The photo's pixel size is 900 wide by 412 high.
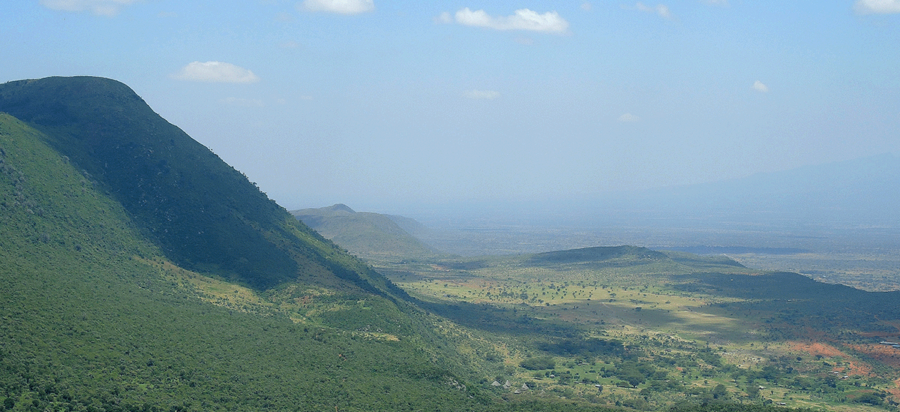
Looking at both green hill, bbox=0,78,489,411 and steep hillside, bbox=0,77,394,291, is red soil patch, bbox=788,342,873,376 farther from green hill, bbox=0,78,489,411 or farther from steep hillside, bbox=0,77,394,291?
steep hillside, bbox=0,77,394,291

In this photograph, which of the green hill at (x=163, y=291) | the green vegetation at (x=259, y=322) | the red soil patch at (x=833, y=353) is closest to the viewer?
the green hill at (x=163, y=291)

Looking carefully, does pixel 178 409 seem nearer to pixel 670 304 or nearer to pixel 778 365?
pixel 778 365

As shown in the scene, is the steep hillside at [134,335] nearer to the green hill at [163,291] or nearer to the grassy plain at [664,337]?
the green hill at [163,291]

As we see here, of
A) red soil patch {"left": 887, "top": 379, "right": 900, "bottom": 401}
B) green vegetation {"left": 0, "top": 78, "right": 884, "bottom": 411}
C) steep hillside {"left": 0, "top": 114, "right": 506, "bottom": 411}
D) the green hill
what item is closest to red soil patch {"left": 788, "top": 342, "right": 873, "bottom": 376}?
green vegetation {"left": 0, "top": 78, "right": 884, "bottom": 411}

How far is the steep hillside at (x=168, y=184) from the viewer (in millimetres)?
79938

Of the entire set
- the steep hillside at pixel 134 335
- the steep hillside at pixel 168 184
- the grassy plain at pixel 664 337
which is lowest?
the grassy plain at pixel 664 337

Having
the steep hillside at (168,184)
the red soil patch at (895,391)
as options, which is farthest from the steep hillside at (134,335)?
the red soil patch at (895,391)

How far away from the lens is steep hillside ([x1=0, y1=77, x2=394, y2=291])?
79.9 meters

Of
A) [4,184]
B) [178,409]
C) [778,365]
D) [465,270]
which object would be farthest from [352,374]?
[465,270]

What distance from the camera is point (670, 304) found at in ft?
415

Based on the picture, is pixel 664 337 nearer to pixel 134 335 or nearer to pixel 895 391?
pixel 895 391

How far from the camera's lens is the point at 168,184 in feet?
281

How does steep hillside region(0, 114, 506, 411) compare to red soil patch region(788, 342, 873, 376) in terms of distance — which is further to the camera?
red soil patch region(788, 342, 873, 376)

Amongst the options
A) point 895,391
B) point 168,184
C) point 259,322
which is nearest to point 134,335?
point 259,322
